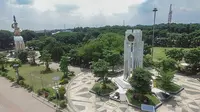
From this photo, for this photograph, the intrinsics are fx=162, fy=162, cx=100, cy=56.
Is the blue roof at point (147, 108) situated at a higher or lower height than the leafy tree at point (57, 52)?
lower

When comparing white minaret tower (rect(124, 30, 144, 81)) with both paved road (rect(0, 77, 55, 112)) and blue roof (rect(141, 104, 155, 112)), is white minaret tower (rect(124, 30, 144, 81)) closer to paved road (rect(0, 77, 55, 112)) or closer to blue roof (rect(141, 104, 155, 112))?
blue roof (rect(141, 104, 155, 112))

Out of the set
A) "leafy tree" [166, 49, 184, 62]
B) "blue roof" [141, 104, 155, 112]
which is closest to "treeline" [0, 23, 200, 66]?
"leafy tree" [166, 49, 184, 62]

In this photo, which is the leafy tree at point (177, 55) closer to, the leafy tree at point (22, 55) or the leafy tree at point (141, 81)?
the leafy tree at point (141, 81)

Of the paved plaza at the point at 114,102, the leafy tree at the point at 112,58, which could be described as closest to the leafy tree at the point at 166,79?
the paved plaza at the point at 114,102

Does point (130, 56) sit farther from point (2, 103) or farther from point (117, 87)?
point (2, 103)

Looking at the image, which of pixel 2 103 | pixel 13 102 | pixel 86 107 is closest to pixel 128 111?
pixel 86 107
